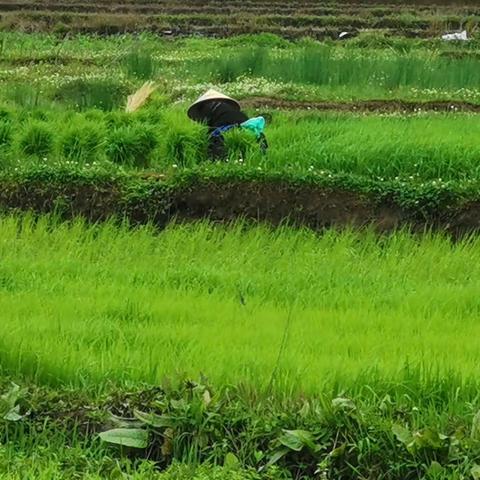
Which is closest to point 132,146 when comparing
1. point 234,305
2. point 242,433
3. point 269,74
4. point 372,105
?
point 372,105

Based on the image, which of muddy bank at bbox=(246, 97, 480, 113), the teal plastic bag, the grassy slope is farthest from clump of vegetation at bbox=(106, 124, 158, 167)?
the grassy slope

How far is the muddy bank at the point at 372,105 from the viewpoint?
457 inches

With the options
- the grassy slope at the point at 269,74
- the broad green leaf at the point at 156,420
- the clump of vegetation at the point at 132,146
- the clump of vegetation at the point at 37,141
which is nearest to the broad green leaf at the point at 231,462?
the broad green leaf at the point at 156,420

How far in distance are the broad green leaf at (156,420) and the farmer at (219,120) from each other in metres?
5.52

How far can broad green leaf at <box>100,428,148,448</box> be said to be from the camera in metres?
3.44

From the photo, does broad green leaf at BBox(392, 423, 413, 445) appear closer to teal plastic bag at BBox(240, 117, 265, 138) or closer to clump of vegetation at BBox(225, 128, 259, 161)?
clump of vegetation at BBox(225, 128, 259, 161)

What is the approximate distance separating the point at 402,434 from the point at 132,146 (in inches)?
247

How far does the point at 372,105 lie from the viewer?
11.9 meters

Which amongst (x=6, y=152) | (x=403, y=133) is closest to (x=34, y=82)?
(x=6, y=152)

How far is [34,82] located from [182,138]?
Result: 6278 mm

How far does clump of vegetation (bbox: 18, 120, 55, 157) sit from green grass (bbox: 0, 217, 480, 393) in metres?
2.17

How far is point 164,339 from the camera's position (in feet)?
14.0

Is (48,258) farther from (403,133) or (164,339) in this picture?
(403,133)

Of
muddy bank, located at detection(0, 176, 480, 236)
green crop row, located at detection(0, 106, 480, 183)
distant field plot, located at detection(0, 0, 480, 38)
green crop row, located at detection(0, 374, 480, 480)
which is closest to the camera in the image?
green crop row, located at detection(0, 374, 480, 480)
